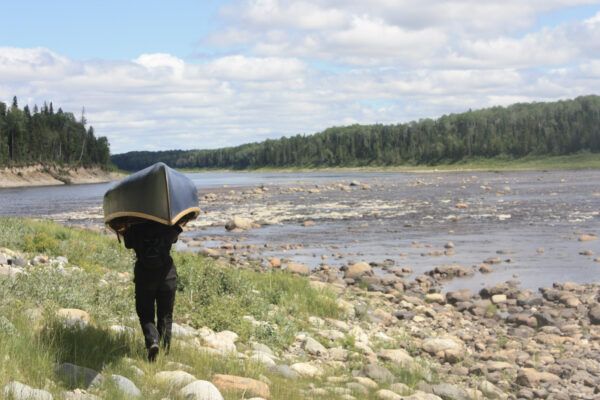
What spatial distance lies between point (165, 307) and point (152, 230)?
91 centimetres

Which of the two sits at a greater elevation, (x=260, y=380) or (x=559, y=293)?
(x=260, y=380)

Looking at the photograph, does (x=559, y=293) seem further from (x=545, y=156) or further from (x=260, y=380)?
(x=545, y=156)

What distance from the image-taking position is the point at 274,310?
1145 cm

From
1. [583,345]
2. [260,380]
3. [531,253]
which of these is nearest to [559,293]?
[583,345]

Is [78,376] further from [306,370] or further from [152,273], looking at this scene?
[306,370]

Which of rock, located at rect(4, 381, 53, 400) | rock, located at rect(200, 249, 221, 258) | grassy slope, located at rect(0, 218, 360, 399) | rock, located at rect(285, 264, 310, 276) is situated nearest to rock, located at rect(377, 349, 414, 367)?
grassy slope, located at rect(0, 218, 360, 399)

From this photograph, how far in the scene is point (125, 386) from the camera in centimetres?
564

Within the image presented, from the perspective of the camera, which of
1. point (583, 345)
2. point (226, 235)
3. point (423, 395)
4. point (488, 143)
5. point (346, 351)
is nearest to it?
point (423, 395)

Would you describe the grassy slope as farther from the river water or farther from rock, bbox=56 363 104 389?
the river water

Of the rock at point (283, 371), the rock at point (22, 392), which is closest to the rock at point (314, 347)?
the rock at point (283, 371)

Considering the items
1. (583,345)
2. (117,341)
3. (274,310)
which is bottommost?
(583,345)

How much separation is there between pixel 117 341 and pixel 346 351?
13.7ft

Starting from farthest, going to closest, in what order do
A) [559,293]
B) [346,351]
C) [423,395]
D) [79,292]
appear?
1. [559,293]
2. [346,351]
3. [79,292]
4. [423,395]

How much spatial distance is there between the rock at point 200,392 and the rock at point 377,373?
3.32 metres
